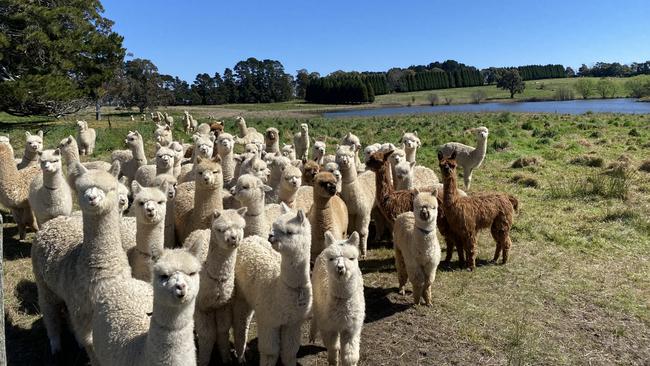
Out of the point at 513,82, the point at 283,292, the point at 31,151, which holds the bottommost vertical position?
the point at 283,292

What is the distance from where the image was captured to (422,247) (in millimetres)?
5758

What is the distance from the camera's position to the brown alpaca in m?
6.95

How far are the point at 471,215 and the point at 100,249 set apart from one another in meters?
5.05

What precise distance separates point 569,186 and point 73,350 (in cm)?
Answer: 1083

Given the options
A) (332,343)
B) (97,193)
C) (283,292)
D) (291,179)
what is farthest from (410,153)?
(97,193)

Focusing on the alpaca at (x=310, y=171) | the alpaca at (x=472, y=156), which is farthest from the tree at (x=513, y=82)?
the alpaca at (x=310, y=171)

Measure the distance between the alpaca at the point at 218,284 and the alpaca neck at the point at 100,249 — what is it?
28.6 inches

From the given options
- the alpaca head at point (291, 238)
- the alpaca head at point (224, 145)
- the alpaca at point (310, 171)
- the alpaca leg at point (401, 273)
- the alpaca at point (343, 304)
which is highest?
the alpaca head at point (224, 145)

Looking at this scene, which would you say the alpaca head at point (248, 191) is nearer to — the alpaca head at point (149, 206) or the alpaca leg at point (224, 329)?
the alpaca head at point (149, 206)

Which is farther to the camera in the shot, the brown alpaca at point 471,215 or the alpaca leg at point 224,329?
the brown alpaca at point 471,215

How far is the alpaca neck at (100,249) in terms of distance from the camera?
422 centimetres

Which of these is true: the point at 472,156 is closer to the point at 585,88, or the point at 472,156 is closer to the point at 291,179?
the point at 291,179

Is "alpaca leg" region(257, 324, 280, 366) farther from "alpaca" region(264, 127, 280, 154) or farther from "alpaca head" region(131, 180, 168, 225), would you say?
"alpaca" region(264, 127, 280, 154)

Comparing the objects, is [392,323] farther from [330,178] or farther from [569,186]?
[569,186]
